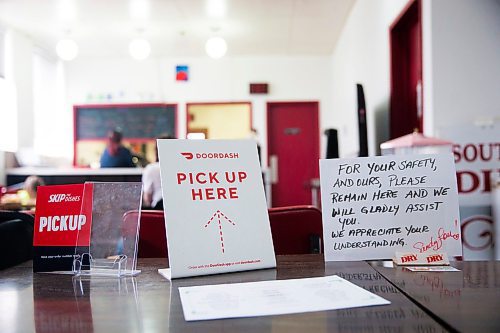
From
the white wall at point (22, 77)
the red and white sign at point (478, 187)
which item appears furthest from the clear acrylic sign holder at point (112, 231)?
the white wall at point (22, 77)

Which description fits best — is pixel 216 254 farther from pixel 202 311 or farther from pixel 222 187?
pixel 202 311

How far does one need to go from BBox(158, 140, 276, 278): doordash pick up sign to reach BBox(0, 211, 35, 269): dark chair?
0.39 meters

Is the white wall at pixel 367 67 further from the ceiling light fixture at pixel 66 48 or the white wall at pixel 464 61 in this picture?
the ceiling light fixture at pixel 66 48

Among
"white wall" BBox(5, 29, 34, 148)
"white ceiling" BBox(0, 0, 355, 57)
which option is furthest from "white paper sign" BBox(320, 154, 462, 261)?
"white wall" BBox(5, 29, 34, 148)

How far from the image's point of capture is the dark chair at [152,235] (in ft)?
5.46

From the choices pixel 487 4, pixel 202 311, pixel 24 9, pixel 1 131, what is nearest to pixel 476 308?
pixel 202 311

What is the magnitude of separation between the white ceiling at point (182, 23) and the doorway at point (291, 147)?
92 centimetres

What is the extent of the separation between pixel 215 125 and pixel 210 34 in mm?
2303

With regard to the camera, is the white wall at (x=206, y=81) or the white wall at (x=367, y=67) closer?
the white wall at (x=367, y=67)

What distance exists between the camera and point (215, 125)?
8555mm

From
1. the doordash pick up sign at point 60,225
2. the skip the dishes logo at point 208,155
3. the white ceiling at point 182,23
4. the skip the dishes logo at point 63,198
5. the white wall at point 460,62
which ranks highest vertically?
the white ceiling at point 182,23
